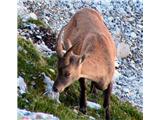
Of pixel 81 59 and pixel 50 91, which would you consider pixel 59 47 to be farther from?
pixel 50 91

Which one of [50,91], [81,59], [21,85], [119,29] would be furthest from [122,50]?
[21,85]

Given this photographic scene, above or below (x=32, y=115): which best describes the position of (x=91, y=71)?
above

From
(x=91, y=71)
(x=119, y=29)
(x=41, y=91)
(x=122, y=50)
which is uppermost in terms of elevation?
(x=119, y=29)

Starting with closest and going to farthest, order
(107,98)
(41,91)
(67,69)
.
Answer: (67,69) < (41,91) < (107,98)

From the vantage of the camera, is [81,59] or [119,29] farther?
[119,29]

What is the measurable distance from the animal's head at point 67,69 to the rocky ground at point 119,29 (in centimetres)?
15

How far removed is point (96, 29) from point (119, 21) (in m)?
0.18

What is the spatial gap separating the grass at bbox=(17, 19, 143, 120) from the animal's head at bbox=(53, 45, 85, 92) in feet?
0.19

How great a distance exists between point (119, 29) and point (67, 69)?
0.49 metres

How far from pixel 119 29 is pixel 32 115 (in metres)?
0.76

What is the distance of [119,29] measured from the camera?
154 inches

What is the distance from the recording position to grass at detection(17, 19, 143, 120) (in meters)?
3.68

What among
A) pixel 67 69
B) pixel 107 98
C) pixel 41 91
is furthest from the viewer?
pixel 107 98
